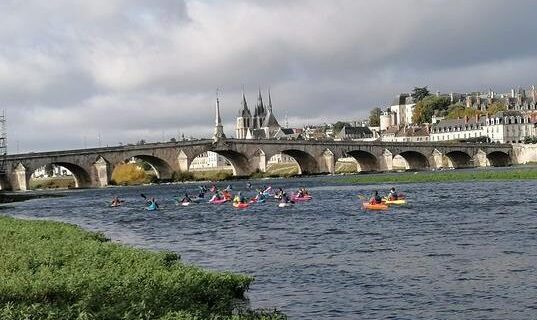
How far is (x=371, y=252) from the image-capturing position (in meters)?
30.7

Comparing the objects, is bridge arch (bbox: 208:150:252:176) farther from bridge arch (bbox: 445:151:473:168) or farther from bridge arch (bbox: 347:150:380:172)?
bridge arch (bbox: 445:151:473:168)

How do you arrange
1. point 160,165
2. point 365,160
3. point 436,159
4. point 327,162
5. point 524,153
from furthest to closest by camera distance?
1. point 365,160
2. point 524,153
3. point 436,159
4. point 327,162
5. point 160,165

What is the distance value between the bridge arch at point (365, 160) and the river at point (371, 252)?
94482 mm

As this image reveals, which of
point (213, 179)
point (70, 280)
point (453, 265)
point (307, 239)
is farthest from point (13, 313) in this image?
point (213, 179)

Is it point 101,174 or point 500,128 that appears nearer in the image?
point 101,174

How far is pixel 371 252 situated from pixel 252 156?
11617 cm

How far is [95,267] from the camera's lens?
908 inches

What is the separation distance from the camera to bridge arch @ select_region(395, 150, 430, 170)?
159000mm

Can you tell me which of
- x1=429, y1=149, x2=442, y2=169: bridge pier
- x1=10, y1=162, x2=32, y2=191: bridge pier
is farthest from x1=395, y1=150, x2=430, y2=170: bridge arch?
x1=10, y1=162, x2=32, y2=191: bridge pier

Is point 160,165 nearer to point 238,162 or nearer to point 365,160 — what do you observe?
point 238,162

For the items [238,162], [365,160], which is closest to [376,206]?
[238,162]

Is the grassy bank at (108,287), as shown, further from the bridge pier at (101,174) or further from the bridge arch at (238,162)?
the bridge arch at (238,162)

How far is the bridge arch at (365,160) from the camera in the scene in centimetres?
15500

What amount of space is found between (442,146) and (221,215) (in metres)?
106
